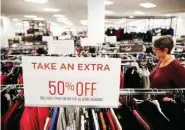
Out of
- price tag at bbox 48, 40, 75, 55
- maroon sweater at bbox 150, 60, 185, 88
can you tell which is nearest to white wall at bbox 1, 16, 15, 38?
price tag at bbox 48, 40, 75, 55

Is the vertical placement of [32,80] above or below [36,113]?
above

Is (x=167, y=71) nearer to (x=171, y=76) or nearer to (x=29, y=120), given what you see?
(x=171, y=76)

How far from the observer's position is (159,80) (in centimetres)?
242

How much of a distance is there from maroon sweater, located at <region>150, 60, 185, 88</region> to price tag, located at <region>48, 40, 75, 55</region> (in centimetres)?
194

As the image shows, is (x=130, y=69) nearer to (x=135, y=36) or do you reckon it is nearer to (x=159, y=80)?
(x=159, y=80)

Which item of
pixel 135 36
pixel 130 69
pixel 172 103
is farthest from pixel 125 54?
pixel 135 36

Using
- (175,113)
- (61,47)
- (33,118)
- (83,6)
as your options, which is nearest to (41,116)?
(33,118)

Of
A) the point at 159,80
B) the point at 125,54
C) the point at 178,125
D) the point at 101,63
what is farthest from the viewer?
the point at 125,54

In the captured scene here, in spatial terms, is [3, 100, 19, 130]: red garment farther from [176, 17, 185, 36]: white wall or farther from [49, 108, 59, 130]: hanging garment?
[176, 17, 185, 36]: white wall

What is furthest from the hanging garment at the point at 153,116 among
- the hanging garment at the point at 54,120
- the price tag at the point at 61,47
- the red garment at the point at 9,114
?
the price tag at the point at 61,47

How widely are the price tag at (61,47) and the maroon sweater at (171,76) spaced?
1.94 metres

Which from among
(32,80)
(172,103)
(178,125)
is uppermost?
(32,80)

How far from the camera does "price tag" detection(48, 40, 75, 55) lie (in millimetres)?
4012

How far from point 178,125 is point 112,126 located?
491mm
